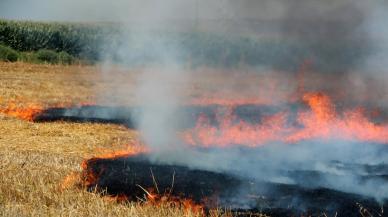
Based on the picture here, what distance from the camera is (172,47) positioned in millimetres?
20781

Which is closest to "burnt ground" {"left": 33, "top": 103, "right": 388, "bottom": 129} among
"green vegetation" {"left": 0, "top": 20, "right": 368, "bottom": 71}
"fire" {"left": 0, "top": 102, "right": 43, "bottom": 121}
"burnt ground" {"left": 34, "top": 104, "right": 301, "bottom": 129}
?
"burnt ground" {"left": 34, "top": 104, "right": 301, "bottom": 129}

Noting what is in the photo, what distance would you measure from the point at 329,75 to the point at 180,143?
5355mm

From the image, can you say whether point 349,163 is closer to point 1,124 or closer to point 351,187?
Result: point 351,187

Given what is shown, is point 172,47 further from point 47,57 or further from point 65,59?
point 47,57

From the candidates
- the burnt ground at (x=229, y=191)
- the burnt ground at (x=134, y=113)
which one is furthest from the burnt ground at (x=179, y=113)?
the burnt ground at (x=229, y=191)

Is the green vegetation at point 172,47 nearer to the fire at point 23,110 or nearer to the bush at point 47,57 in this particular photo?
the bush at point 47,57

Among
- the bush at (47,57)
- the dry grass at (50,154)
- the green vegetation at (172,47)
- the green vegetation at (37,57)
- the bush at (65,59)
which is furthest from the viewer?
the bush at (47,57)

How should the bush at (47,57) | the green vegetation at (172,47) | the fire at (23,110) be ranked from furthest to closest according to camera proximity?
the bush at (47,57) < the fire at (23,110) < the green vegetation at (172,47)

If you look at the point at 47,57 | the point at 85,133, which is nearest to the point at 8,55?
the point at 47,57

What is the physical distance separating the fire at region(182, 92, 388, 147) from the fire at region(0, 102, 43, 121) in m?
4.73

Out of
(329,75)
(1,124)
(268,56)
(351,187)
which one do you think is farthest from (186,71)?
(351,187)

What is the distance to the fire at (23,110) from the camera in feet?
54.5

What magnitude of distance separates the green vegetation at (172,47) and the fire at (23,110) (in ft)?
12.1

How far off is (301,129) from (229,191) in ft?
21.6
